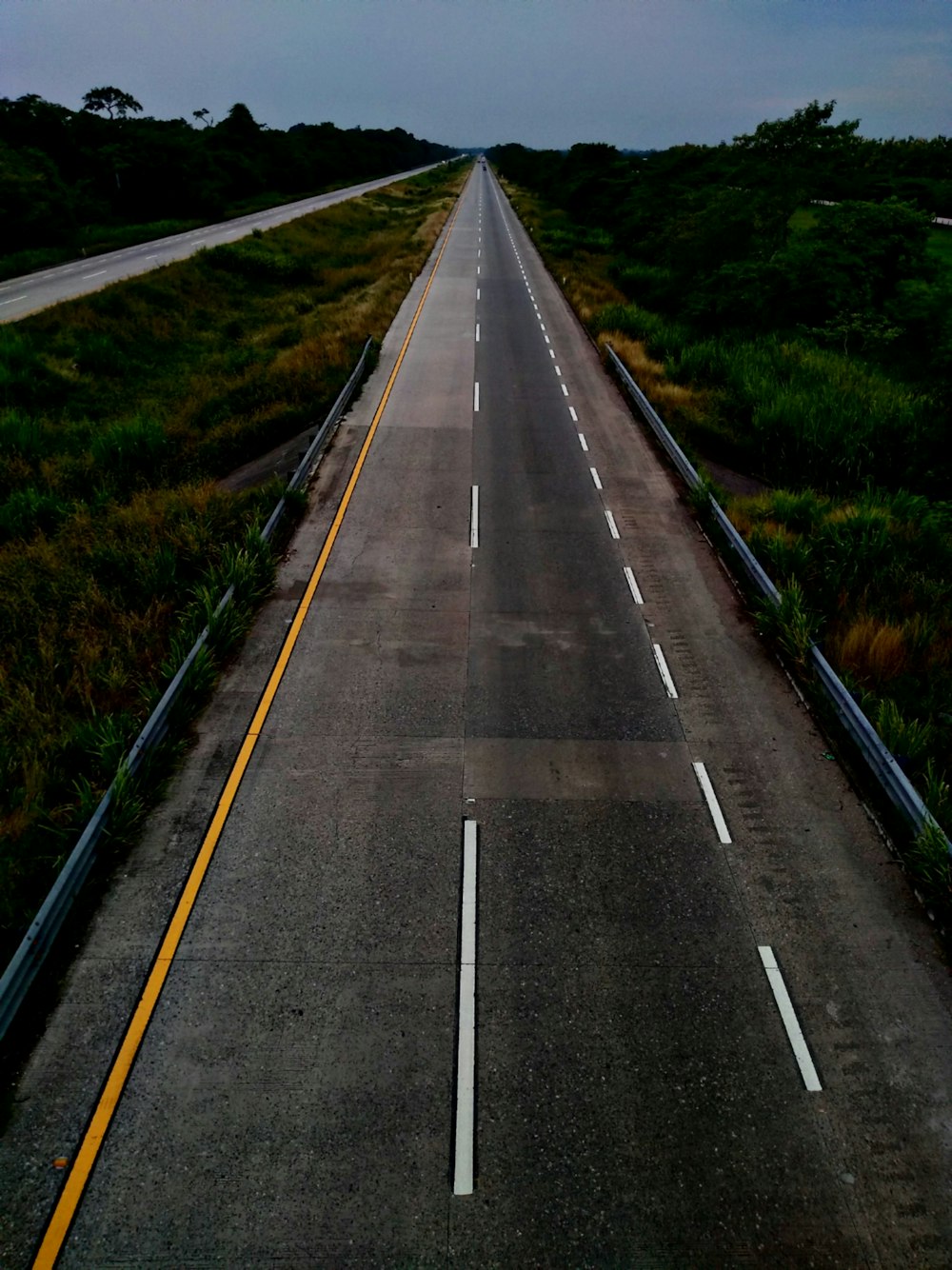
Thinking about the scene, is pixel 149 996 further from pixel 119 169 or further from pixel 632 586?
pixel 119 169

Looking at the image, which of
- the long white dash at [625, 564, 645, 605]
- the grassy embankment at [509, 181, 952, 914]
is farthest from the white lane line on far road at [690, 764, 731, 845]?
the long white dash at [625, 564, 645, 605]

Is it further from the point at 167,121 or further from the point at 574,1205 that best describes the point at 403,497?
the point at 167,121

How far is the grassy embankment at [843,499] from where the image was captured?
34.9 ft

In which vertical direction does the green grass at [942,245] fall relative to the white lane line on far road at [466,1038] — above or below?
above

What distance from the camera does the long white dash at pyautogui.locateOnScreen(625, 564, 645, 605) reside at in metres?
13.6

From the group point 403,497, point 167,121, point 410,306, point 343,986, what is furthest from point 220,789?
point 167,121

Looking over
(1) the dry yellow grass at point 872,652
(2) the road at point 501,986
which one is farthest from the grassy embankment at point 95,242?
(1) the dry yellow grass at point 872,652

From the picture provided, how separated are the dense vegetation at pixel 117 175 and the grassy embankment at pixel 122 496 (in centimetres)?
1716

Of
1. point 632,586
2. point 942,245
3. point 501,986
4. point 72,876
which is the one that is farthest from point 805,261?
point 72,876

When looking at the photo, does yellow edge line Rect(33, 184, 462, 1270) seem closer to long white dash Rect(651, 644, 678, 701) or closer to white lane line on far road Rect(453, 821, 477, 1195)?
white lane line on far road Rect(453, 821, 477, 1195)

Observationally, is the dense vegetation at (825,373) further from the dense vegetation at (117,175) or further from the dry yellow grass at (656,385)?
the dense vegetation at (117,175)

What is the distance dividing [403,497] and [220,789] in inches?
386

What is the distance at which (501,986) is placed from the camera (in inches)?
279

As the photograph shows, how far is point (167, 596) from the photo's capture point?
1303cm
